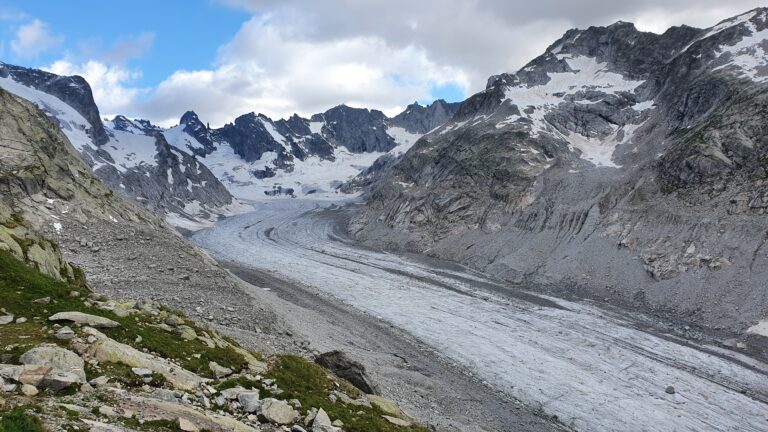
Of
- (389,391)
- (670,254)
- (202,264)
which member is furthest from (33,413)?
(670,254)

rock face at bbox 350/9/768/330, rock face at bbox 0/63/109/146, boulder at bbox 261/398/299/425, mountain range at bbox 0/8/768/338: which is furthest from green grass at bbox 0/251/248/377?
rock face at bbox 0/63/109/146

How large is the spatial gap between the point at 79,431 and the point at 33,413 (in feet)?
2.86

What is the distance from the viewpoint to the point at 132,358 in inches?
535

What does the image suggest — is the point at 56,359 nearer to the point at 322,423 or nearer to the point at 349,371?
the point at 322,423

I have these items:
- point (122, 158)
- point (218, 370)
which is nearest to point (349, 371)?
point (218, 370)

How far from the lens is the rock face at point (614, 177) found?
51812 mm

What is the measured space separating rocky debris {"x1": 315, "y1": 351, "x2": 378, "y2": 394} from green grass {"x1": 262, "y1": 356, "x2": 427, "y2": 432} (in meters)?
2.65

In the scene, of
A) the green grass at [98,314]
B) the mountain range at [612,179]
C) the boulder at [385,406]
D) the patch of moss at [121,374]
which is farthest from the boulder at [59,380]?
the mountain range at [612,179]

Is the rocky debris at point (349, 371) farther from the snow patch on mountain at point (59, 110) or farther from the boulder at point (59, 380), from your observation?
the snow patch on mountain at point (59, 110)

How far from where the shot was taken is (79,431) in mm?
9133

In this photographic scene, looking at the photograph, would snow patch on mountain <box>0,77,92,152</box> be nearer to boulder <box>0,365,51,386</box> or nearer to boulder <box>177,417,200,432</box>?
boulder <box>0,365,51,386</box>

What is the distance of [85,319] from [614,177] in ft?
249

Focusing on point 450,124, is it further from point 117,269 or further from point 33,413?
point 33,413

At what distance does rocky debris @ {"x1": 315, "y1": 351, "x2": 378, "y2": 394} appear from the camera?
2188cm
